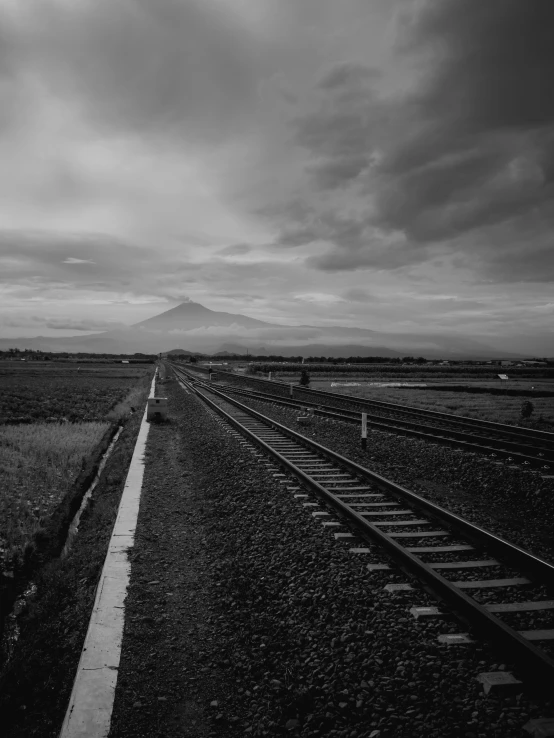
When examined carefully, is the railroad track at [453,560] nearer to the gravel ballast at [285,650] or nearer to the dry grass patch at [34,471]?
the gravel ballast at [285,650]

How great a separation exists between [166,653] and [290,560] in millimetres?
1983

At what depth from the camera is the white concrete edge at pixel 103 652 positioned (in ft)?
11.7

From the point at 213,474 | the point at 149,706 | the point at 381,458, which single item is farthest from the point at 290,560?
the point at 381,458

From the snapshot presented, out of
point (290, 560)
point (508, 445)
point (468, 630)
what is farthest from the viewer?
point (508, 445)

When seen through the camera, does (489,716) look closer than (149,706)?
Yes

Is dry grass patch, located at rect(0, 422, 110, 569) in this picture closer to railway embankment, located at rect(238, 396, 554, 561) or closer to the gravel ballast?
Answer: the gravel ballast

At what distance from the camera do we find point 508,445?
13.4 meters

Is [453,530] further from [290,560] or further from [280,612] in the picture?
[280,612]

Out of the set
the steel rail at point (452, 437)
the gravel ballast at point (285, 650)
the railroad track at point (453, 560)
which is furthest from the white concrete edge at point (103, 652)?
the steel rail at point (452, 437)

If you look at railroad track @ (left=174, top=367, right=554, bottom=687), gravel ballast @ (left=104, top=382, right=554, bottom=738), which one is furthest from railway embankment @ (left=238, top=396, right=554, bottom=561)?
gravel ballast @ (left=104, top=382, right=554, bottom=738)

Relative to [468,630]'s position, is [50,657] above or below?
below

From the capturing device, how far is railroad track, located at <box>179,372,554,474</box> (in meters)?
12.3

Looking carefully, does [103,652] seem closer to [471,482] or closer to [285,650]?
[285,650]

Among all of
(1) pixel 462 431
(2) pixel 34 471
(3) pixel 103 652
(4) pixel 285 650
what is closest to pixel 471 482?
(1) pixel 462 431
